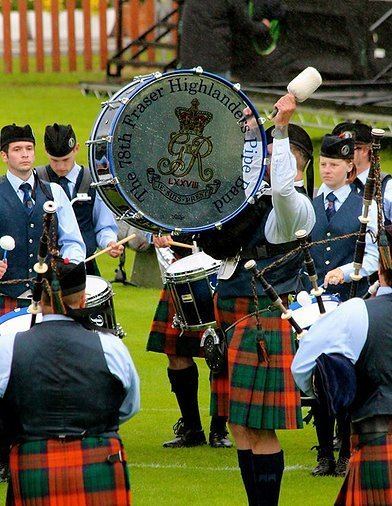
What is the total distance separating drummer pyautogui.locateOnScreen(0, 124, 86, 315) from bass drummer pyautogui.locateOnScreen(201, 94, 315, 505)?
87 cm

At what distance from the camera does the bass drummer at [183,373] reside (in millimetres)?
7086

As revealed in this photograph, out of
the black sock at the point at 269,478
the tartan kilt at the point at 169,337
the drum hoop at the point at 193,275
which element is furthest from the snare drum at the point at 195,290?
the black sock at the point at 269,478

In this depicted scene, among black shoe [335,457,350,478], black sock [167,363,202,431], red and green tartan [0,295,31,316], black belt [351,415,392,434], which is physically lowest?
black shoe [335,457,350,478]

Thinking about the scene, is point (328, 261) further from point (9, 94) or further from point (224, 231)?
point (9, 94)

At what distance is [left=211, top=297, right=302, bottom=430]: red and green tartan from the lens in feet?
19.0

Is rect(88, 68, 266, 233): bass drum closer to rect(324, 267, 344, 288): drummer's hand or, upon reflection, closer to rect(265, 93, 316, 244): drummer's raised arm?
rect(265, 93, 316, 244): drummer's raised arm

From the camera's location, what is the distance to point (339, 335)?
4434 millimetres

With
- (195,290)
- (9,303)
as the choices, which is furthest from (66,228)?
(195,290)

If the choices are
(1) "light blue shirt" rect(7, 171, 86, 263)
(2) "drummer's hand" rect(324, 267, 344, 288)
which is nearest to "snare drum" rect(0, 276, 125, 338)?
(1) "light blue shirt" rect(7, 171, 86, 263)

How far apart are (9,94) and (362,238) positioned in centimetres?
1414

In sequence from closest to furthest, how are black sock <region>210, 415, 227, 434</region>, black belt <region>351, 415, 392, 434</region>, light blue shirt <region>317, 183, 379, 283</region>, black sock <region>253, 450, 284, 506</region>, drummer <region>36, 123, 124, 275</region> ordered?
black belt <region>351, 415, 392, 434</region>
black sock <region>253, 450, 284, 506</region>
light blue shirt <region>317, 183, 379, 283</region>
black sock <region>210, 415, 227, 434</region>
drummer <region>36, 123, 124, 275</region>

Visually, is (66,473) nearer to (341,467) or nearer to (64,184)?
(341,467)

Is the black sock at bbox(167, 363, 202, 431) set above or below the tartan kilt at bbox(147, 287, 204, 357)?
below

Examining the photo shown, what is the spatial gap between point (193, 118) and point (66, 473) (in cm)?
179
